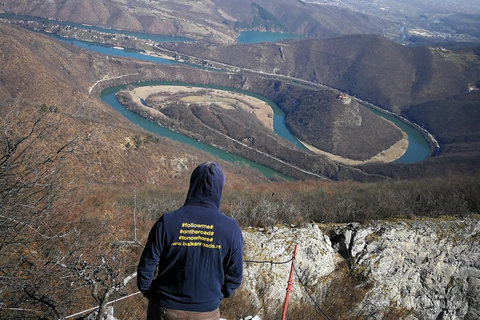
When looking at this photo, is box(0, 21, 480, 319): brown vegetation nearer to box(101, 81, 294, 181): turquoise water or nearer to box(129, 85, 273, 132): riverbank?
box(101, 81, 294, 181): turquoise water

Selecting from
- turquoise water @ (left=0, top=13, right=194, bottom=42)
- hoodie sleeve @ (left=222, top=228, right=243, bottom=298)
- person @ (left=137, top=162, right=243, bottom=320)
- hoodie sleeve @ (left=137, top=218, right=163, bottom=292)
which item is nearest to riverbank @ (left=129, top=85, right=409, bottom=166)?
hoodie sleeve @ (left=222, top=228, right=243, bottom=298)

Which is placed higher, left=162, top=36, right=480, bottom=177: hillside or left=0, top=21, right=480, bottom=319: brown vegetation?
left=0, top=21, right=480, bottom=319: brown vegetation

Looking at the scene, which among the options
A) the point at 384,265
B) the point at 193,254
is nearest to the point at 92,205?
the point at 384,265

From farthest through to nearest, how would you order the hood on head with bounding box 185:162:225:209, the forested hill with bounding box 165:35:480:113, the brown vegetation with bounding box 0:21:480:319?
A: the forested hill with bounding box 165:35:480:113 < the brown vegetation with bounding box 0:21:480:319 < the hood on head with bounding box 185:162:225:209

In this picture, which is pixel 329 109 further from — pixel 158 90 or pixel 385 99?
pixel 158 90

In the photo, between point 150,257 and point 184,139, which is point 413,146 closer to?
point 184,139

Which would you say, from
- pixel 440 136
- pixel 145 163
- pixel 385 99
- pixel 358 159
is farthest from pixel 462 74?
pixel 145 163
